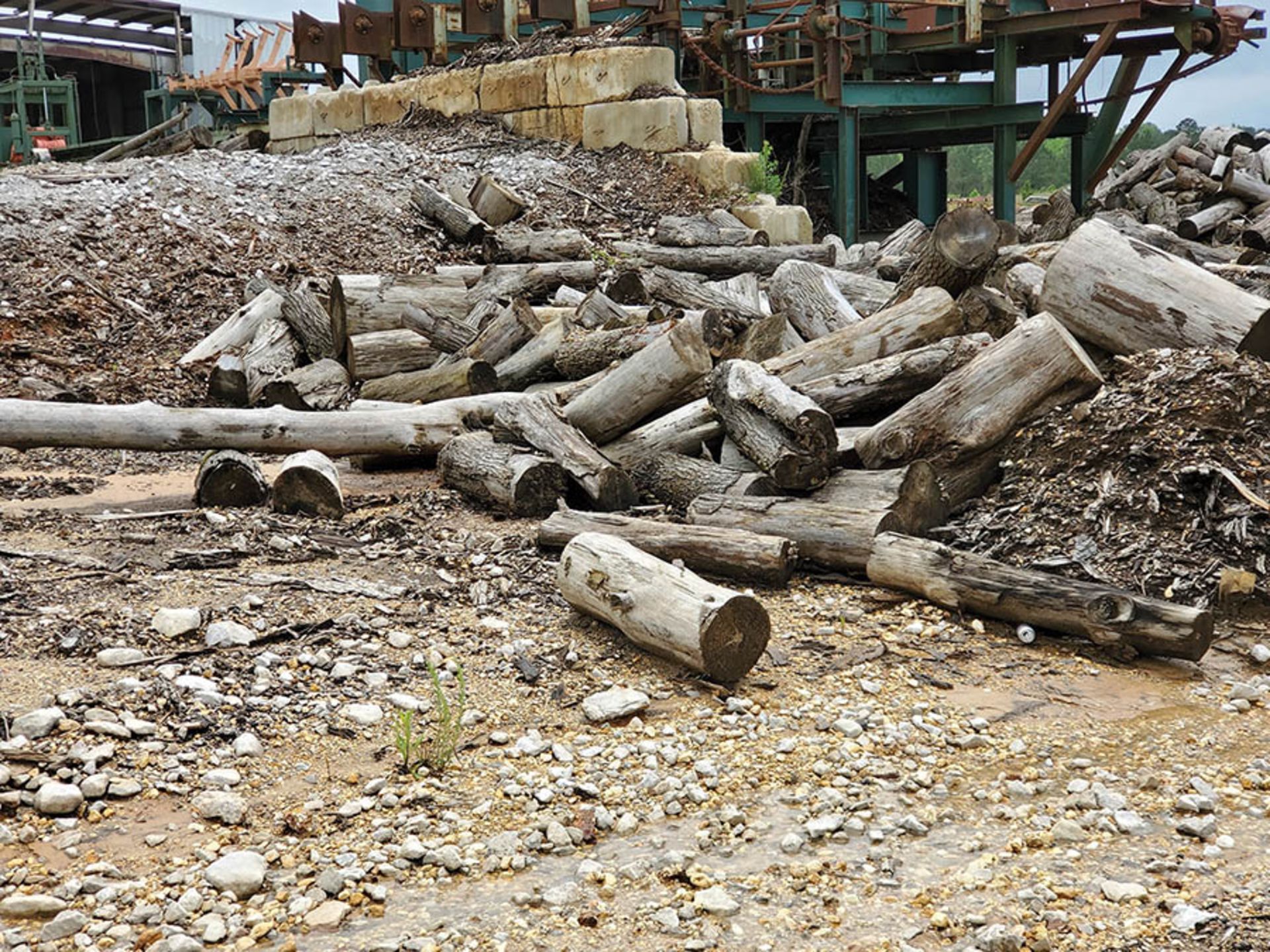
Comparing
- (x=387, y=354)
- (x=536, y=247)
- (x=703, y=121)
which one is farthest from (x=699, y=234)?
(x=387, y=354)

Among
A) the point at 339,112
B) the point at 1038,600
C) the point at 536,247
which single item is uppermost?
the point at 339,112

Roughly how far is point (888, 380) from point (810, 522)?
1187 millimetres

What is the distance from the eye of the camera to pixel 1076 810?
3816 millimetres

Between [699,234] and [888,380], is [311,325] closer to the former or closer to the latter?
[699,234]

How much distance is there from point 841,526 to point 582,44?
11.3 meters

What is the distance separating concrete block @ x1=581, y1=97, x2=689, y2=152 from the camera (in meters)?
14.9

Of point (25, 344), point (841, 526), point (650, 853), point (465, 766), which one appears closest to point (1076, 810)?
point (650, 853)

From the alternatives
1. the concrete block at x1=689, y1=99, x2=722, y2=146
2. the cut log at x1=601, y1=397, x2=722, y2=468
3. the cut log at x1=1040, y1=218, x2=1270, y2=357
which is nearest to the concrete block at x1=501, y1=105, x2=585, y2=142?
the concrete block at x1=689, y1=99, x2=722, y2=146

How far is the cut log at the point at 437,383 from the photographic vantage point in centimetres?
866

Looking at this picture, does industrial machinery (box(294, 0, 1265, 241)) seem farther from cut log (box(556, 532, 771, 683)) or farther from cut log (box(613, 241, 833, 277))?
cut log (box(556, 532, 771, 683))

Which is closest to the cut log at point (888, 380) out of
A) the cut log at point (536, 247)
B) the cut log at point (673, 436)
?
the cut log at point (673, 436)

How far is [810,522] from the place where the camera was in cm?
604

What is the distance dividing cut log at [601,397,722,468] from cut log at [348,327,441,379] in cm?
275

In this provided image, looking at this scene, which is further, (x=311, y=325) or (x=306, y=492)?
(x=311, y=325)
